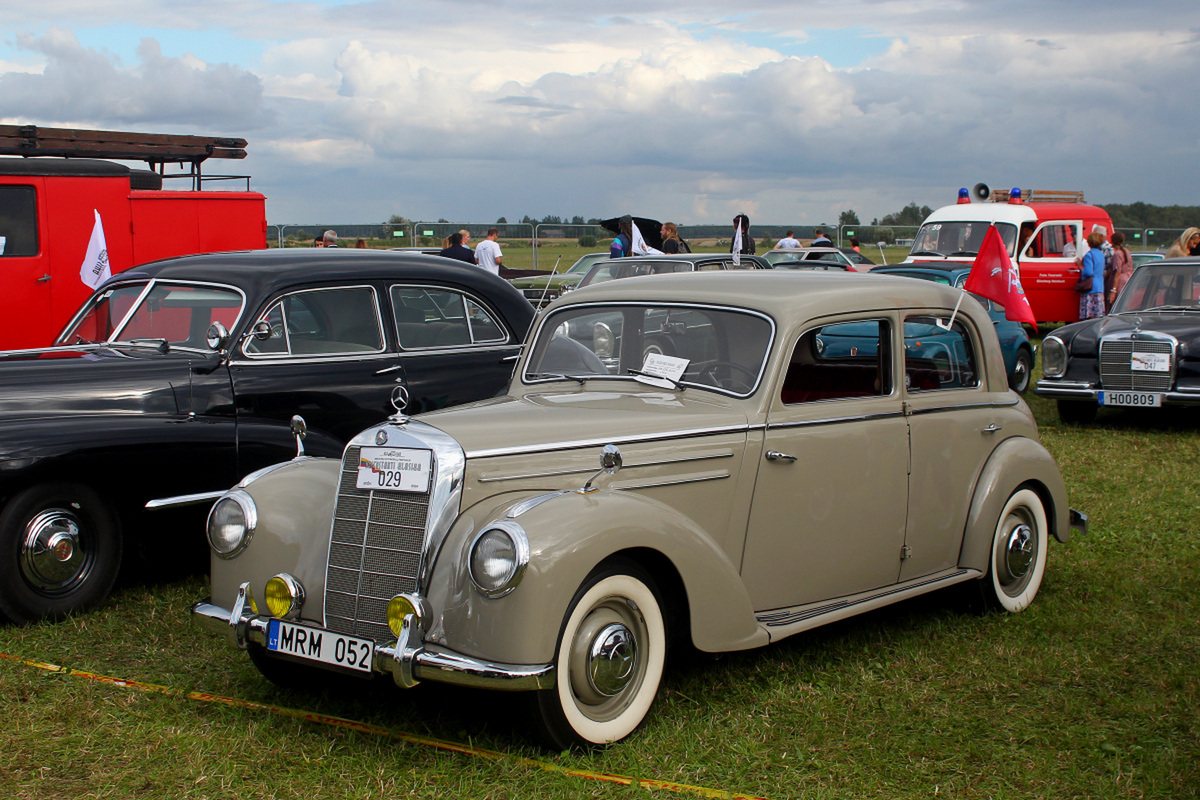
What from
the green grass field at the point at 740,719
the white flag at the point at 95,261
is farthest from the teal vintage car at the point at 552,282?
the green grass field at the point at 740,719

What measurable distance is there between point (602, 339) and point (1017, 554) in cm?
235

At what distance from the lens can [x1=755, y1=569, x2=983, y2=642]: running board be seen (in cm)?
421

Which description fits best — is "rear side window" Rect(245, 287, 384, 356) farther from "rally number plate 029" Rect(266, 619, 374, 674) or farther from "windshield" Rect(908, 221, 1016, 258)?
"windshield" Rect(908, 221, 1016, 258)

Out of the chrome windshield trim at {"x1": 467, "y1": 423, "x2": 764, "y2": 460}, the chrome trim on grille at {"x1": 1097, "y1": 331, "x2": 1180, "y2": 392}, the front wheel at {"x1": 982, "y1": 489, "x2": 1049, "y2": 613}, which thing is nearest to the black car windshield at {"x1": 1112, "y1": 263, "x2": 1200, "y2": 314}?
the chrome trim on grille at {"x1": 1097, "y1": 331, "x2": 1180, "y2": 392}

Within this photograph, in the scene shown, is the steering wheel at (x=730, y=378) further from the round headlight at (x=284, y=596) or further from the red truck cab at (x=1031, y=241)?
the red truck cab at (x=1031, y=241)

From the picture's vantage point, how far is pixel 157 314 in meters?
6.12

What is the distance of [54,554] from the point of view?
506 cm

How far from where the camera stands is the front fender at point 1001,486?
5.07m

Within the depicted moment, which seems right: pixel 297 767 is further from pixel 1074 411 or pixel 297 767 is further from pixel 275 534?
pixel 1074 411

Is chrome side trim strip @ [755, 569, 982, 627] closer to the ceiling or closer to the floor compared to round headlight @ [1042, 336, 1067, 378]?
closer to the floor

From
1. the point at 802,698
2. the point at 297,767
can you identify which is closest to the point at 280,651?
the point at 297,767

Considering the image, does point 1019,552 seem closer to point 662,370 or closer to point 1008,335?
point 662,370

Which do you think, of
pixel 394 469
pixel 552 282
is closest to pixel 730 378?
pixel 394 469

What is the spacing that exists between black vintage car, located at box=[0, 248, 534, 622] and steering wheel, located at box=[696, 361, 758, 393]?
2.37 m
